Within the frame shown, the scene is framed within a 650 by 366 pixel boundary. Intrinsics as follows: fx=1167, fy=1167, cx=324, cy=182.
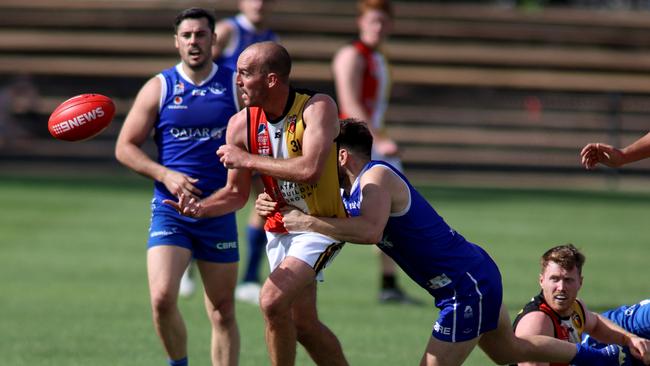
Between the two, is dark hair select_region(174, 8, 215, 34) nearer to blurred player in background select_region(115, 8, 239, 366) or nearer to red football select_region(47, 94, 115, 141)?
blurred player in background select_region(115, 8, 239, 366)

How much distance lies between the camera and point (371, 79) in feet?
35.8

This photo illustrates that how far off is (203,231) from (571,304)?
2.36m

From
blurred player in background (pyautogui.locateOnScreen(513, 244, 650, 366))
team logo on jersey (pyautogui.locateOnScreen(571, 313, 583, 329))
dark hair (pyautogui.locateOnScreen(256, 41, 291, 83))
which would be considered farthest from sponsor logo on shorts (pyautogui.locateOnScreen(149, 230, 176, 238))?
team logo on jersey (pyautogui.locateOnScreen(571, 313, 583, 329))

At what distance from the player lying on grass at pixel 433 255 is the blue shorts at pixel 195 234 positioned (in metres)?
0.94

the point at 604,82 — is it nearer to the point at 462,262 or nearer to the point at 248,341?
the point at 248,341

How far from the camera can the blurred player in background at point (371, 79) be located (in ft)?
34.7

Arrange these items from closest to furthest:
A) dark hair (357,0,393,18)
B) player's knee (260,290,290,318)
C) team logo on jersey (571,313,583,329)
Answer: player's knee (260,290,290,318) → team logo on jersey (571,313,583,329) → dark hair (357,0,393,18)

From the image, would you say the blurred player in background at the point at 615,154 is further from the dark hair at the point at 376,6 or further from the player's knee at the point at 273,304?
the dark hair at the point at 376,6

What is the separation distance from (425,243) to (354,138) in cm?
72

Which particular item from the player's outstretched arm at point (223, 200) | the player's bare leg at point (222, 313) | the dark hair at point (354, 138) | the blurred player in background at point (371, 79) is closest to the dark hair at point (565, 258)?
the dark hair at point (354, 138)

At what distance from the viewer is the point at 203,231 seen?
7523 mm

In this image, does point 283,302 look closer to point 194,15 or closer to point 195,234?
point 195,234

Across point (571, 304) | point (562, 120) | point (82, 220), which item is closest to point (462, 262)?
point (571, 304)

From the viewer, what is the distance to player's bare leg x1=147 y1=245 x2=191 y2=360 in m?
7.18
